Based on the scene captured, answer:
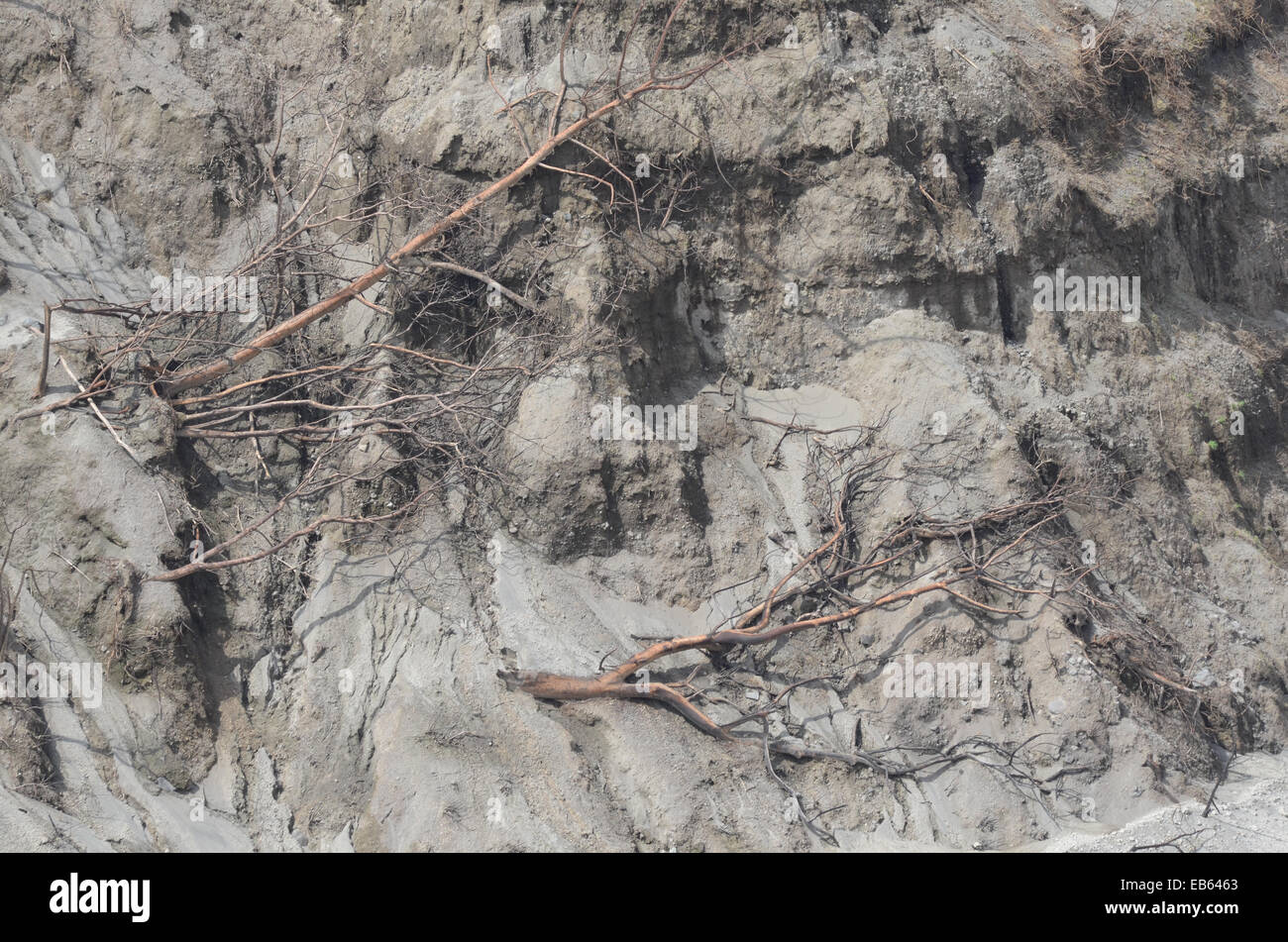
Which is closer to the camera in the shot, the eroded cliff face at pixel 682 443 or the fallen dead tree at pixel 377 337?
the eroded cliff face at pixel 682 443

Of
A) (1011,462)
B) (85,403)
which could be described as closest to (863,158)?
(1011,462)

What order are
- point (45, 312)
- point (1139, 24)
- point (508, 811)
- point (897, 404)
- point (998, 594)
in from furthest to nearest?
point (1139, 24) < point (897, 404) < point (998, 594) < point (45, 312) < point (508, 811)

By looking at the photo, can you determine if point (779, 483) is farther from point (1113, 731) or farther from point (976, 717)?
point (1113, 731)

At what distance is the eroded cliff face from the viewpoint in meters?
6.59

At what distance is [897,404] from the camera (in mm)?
8055

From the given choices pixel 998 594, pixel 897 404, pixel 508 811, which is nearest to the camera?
pixel 508 811

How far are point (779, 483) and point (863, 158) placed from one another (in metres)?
2.50

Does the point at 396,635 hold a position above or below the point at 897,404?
below

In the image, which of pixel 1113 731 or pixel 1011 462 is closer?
pixel 1113 731

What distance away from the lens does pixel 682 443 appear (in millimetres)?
7871

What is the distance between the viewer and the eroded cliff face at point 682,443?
6590mm

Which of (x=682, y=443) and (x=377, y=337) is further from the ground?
(x=377, y=337)

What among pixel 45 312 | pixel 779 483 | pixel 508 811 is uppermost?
pixel 45 312

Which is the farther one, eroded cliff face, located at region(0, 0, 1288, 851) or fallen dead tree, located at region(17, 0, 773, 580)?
fallen dead tree, located at region(17, 0, 773, 580)
